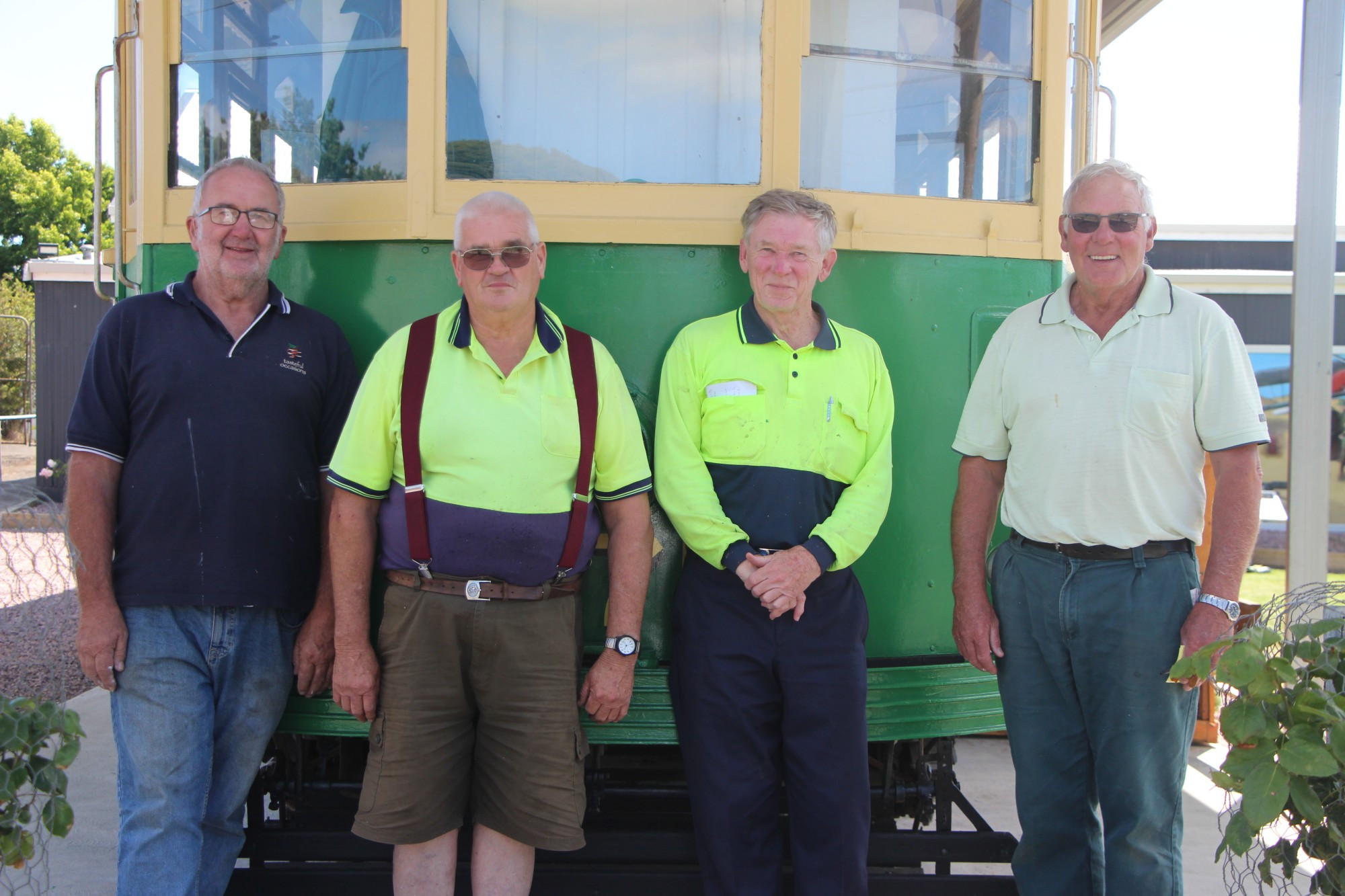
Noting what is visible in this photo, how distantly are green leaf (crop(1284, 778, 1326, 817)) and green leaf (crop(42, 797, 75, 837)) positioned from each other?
2278 millimetres

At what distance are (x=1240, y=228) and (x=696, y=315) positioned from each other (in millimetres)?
11922

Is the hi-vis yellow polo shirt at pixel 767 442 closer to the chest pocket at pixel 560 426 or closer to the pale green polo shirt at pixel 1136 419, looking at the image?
the chest pocket at pixel 560 426

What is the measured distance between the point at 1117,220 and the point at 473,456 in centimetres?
148

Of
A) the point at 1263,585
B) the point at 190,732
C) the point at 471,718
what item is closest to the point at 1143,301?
the point at 471,718

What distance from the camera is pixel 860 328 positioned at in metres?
2.52

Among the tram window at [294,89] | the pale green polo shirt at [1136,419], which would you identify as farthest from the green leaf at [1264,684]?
the tram window at [294,89]

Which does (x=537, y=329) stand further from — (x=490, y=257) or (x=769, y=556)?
(x=769, y=556)

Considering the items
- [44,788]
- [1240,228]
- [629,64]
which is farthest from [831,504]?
[1240,228]

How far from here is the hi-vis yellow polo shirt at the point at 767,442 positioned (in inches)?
87.6

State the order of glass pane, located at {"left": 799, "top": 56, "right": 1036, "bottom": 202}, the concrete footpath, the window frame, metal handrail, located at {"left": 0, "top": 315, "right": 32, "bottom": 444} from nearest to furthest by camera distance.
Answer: the window frame, glass pane, located at {"left": 799, "top": 56, "right": 1036, "bottom": 202}, the concrete footpath, metal handrail, located at {"left": 0, "top": 315, "right": 32, "bottom": 444}

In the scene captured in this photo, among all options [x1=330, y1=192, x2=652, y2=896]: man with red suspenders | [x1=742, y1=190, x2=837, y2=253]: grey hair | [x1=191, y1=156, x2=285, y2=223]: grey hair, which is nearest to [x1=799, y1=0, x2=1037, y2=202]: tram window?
A: [x1=742, y1=190, x2=837, y2=253]: grey hair

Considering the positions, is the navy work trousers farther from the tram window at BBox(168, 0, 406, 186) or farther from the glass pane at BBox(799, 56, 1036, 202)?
the tram window at BBox(168, 0, 406, 186)

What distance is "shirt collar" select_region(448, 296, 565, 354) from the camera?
215cm

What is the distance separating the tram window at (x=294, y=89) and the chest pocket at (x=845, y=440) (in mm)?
1249
